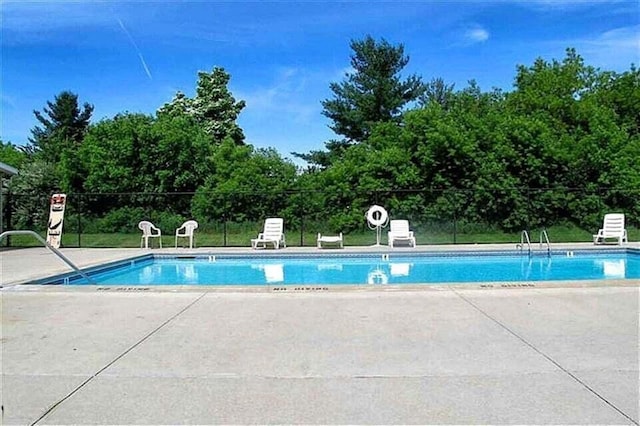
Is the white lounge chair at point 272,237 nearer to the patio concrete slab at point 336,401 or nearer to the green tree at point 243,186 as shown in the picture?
the green tree at point 243,186

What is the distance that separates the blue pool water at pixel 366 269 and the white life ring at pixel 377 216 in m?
2.00

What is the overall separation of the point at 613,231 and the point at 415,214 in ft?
17.2

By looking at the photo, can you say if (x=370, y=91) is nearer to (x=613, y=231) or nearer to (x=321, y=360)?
(x=613, y=231)

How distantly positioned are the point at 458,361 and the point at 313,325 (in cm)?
148

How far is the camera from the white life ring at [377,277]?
9195mm

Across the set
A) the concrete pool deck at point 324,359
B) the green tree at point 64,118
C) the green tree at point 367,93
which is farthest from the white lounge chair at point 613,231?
the green tree at point 64,118

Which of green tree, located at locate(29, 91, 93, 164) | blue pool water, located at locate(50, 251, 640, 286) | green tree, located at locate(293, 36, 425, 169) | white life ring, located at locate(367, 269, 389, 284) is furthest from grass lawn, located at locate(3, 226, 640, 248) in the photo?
green tree, located at locate(29, 91, 93, 164)

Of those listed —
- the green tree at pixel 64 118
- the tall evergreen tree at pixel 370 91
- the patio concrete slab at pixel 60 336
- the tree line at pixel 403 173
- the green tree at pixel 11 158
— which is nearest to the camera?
the patio concrete slab at pixel 60 336

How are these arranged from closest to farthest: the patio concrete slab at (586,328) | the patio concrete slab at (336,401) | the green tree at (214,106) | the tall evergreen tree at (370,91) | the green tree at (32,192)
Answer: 1. the patio concrete slab at (336,401)
2. the patio concrete slab at (586,328)
3. the green tree at (32,192)
4. the tall evergreen tree at (370,91)
5. the green tree at (214,106)

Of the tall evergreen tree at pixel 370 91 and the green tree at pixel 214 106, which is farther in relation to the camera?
the green tree at pixel 214 106

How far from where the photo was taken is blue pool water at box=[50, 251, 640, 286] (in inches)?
374

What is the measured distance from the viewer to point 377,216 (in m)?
14.4

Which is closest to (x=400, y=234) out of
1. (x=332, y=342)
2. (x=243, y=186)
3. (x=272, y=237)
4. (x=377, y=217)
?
(x=377, y=217)

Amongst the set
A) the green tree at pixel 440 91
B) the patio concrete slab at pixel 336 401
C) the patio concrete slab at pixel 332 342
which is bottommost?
the patio concrete slab at pixel 336 401
